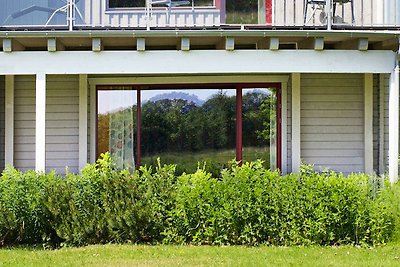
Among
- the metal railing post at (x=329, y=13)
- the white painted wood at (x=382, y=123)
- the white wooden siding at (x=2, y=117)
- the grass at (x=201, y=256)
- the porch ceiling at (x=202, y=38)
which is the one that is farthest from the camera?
the white wooden siding at (x=2, y=117)

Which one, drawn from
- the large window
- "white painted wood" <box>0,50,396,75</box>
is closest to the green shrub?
"white painted wood" <box>0,50,396,75</box>

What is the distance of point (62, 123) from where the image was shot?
44.6 ft

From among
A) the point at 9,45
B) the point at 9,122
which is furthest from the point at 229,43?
the point at 9,122

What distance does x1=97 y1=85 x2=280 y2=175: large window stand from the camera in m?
13.5

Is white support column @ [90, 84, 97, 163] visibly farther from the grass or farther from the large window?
the grass

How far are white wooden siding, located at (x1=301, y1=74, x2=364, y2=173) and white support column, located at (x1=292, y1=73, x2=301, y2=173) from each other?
193 millimetres

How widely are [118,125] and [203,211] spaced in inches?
154

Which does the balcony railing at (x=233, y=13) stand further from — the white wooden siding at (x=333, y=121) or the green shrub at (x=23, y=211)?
the green shrub at (x=23, y=211)

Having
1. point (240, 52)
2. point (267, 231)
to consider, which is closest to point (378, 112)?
point (240, 52)

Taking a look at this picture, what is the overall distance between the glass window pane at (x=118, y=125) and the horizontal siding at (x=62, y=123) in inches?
18.8

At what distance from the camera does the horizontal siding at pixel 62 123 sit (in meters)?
13.5

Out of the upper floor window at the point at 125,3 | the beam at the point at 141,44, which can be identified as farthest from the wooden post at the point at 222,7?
the beam at the point at 141,44

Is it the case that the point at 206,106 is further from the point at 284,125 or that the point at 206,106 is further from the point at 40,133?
the point at 40,133

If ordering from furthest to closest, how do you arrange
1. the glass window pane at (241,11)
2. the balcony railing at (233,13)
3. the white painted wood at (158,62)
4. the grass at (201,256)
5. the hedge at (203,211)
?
the glass window pane at (241,11), the balcony railing at (233,13), the white painted wood at (158,62), the hedge at (203,211), the grass at (201,256)
